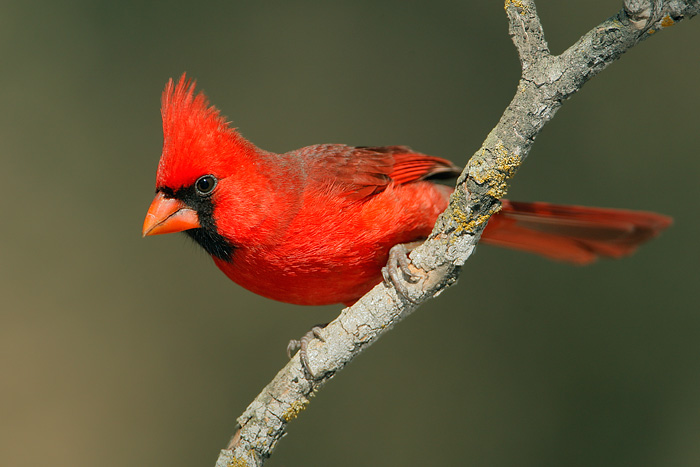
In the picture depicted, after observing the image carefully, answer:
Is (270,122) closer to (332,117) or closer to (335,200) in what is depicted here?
(332,117)

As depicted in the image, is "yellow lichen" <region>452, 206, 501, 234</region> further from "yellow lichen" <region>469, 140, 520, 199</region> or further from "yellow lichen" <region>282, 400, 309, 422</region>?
"yellow lichen" <region>282, 400, 309, 422</region>

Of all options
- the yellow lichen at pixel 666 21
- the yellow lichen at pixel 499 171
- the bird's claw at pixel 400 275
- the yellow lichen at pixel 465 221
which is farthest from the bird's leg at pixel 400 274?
the yellow lichen at pixel 666 21

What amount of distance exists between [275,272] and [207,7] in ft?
8.71

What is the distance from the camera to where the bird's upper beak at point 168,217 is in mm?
2262

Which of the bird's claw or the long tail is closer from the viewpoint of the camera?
the bird's claw

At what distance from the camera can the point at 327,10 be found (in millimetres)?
4328

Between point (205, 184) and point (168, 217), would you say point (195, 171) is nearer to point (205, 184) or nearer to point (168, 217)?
point (205, 184)

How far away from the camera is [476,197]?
5.56 ft

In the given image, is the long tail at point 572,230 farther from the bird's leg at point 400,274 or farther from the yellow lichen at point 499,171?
the yellow lichen at point 499,171

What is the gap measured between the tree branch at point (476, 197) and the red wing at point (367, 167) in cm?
63

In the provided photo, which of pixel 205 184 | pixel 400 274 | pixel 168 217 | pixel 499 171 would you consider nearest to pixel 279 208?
pixel 205 184

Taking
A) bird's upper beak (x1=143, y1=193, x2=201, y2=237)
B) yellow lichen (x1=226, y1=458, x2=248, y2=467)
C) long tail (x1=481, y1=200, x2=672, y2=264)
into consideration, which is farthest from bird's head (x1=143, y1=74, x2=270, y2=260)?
long tail (x1=481, y1=200, x2=672, y2=264)

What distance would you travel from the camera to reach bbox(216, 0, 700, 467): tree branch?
1.52m

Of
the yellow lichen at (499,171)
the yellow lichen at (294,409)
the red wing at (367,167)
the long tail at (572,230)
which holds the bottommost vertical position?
the yellow lichen at (294,409)
